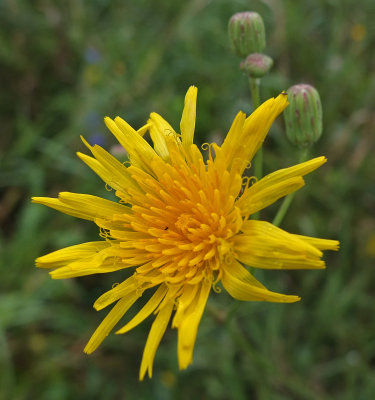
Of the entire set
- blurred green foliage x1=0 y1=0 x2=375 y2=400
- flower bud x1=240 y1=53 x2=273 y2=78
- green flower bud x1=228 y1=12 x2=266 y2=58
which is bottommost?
blurred green foliage x1=0 y1=0 x2=375 y2=400

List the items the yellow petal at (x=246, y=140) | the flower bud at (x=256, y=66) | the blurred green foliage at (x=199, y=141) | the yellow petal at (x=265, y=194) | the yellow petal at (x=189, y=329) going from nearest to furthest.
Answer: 1. the yellow petal at (x=189, y=329)
2. the yellow petal at (x=265, y=194)
3. the yellow petal at (x=246, y=140)
4. the flower bud at (x=256, y=66)
5. the blurred green foliage at (x=199, y=141)

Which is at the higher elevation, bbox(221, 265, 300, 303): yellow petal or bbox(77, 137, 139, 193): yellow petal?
bbox(77, 137, 139, 193): yellow petal

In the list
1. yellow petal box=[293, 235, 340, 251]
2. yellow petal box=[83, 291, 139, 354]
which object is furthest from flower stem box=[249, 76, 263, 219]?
yellow petal box=[83, 291, 139, 354]

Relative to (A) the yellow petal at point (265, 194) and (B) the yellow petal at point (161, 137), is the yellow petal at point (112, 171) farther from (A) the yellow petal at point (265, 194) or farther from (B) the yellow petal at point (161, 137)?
(A) the yellow petal at point (265, 194)

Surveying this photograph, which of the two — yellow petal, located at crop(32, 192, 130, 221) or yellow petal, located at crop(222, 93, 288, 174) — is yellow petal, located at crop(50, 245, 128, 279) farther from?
yellow petal, located at crop(222, 93, 288, 174)

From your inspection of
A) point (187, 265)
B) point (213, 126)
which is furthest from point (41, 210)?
point (187, 265)

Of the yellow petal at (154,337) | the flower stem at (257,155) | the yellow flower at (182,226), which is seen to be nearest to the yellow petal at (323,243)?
the yellow flower at (182,226)

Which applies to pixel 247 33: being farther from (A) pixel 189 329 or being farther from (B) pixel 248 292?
(A) pixel 189 329
